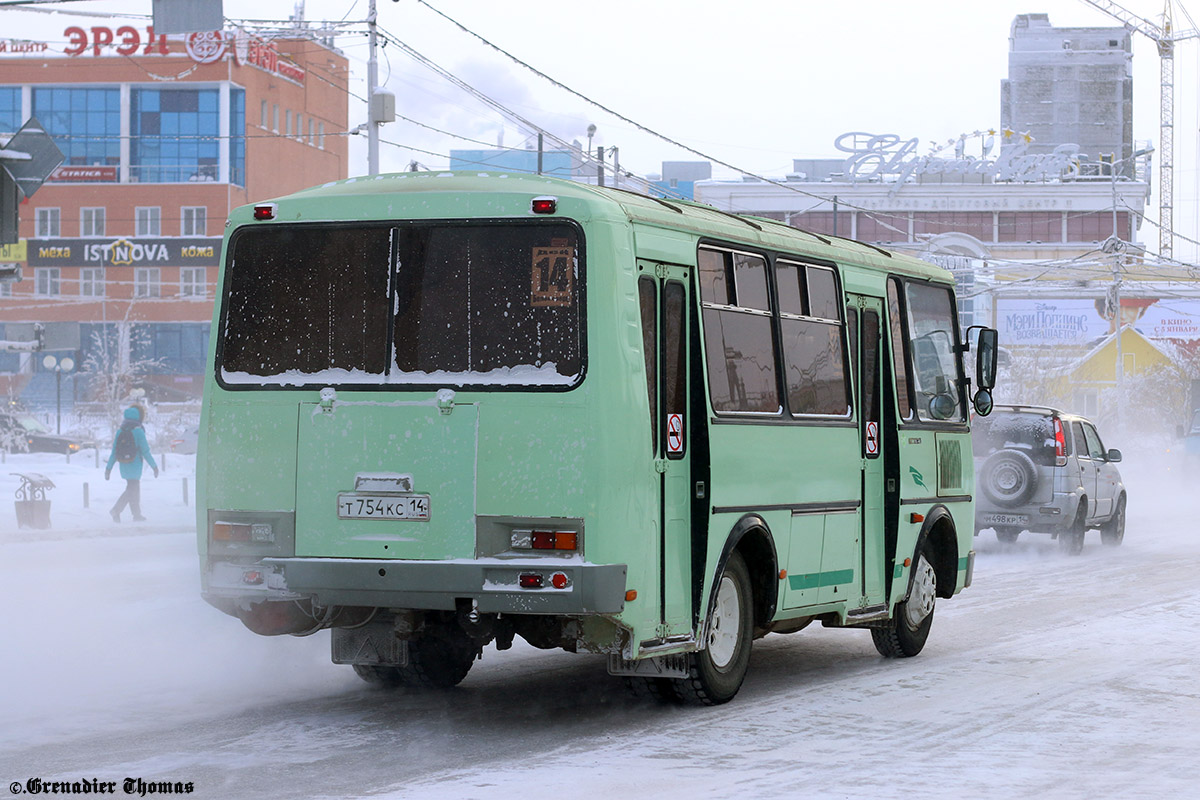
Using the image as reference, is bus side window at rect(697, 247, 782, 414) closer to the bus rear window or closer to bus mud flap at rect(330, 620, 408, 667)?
the bus rear window

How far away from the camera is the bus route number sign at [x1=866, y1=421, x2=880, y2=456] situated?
→ 11805mm

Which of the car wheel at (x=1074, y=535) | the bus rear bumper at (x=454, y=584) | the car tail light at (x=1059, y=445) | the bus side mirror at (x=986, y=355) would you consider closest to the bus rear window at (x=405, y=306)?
the bus rear bumper at (x=454, y=584)

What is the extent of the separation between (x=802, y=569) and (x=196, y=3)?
12582 mm

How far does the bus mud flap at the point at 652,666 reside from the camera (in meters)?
9.18

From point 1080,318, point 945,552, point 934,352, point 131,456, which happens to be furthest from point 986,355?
point 1080,318

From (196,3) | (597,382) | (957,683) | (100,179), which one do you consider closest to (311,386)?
(597,382)

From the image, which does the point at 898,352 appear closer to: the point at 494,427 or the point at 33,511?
the point at 494,427

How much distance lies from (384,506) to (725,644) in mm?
2309

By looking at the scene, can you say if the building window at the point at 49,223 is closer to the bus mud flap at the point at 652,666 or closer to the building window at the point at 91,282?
the building window at the point at 91,282

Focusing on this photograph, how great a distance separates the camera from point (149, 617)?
14.2 meters

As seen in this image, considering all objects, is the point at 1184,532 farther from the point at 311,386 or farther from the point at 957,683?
the point at 311,386

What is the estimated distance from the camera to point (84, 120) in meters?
87.1

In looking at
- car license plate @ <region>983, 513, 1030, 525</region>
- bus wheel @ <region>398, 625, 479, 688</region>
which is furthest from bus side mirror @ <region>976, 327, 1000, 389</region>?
car license plate @ <region>983, 513, 1030, 525</region>

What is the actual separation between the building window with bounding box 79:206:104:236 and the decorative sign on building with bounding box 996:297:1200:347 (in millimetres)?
64843
